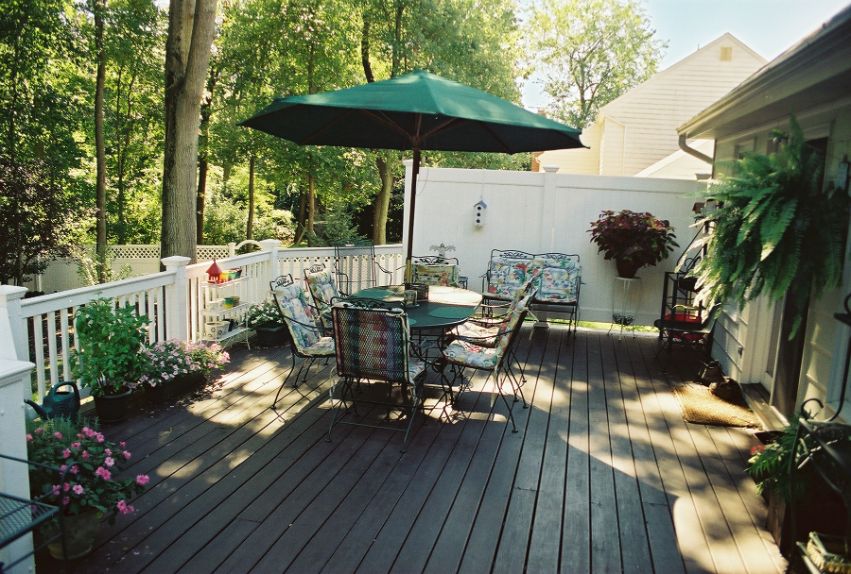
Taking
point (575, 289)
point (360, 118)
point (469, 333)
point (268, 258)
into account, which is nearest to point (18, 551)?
point (469, 333)

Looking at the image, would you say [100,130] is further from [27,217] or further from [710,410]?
[710,410]

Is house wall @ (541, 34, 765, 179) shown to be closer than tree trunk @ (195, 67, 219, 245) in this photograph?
No

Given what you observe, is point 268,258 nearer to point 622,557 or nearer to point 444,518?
point 444,518

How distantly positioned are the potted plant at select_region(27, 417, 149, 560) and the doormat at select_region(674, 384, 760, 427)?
3.74 metres

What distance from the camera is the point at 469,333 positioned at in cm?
511

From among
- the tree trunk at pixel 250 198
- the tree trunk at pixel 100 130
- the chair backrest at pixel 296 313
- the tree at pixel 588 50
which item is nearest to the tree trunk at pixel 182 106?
the chair backrest at pixel 296 313

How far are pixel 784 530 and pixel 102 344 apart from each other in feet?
13.1

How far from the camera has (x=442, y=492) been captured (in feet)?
10.7

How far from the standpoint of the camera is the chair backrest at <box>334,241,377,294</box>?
7117 millimetres

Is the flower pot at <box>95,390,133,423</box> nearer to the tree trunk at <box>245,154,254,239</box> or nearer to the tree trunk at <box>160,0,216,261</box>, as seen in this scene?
the tree trunk at <box>160,0,216,261</box>

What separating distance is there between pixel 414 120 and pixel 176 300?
253cm

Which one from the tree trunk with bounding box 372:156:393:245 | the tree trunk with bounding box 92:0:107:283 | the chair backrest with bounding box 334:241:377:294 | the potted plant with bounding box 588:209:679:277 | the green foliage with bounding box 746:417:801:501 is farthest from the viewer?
the tree trunk with bounding box 372:156:393:245

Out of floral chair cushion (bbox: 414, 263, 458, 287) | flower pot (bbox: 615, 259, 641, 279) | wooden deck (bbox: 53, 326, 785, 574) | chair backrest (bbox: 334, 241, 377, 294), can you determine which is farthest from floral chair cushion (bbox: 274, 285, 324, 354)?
flower pot (bbox: 615, 259, 641, 279)

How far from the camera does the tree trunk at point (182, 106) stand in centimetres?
614
